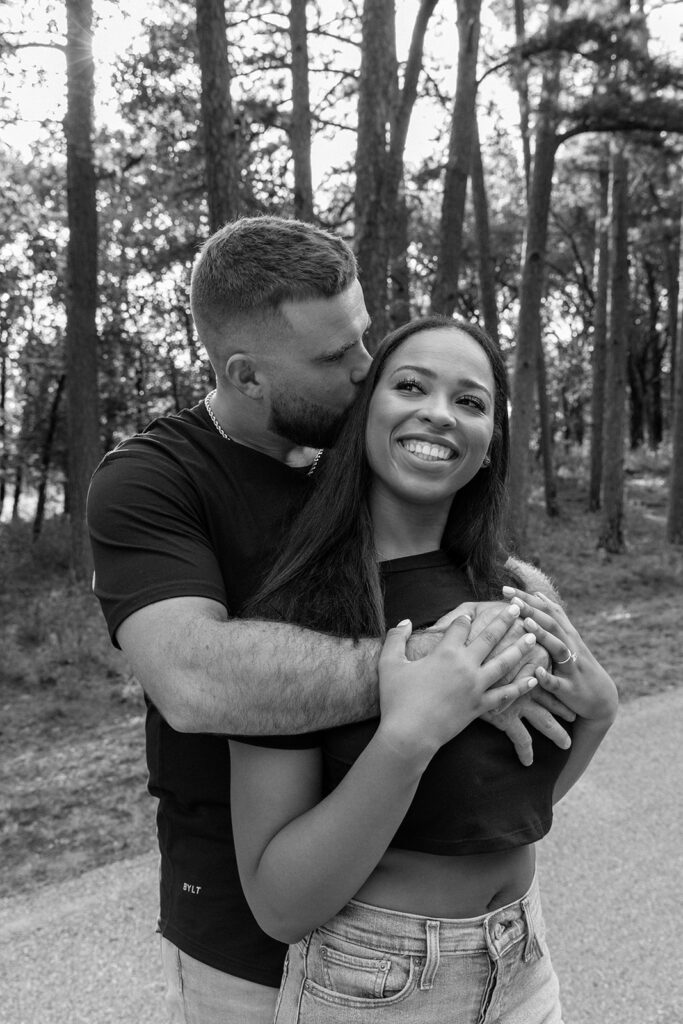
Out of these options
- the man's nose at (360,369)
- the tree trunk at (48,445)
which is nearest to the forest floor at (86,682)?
the man's nose at (360,369)

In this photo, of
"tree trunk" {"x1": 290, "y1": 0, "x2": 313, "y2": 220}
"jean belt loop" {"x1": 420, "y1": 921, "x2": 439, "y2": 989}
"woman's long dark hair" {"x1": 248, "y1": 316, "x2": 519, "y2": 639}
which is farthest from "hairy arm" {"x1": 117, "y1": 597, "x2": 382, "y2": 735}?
"tree trunk" {"x1": 290, "y1": 0, "x2": 313, "y2": 220}

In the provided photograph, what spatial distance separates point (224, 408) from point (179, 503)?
427 mm

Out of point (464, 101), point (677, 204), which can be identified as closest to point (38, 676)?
point (464, 101)

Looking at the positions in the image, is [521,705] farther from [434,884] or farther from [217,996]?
[217,996]

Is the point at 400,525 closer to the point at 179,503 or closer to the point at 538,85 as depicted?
the point at 179,503

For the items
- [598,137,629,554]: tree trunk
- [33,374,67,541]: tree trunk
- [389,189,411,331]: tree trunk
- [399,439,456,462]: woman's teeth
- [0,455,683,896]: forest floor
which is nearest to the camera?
[399,439,456,462]: woman's teeth

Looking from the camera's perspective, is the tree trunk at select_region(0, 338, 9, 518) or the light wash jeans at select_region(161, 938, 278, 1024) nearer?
the light wash jeans at select_region(161, 938, 278, 1024)

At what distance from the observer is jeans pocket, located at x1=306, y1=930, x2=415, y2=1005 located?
1.60 metres

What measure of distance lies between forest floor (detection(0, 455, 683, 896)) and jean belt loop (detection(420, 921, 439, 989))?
297 centimetres

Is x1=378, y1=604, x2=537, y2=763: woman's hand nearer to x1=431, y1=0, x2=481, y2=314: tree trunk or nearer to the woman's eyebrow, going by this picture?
the woman's eyebrow

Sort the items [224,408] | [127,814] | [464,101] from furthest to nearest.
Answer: [464,101] → [127,814] → [224,408]

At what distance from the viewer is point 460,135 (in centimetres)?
1016

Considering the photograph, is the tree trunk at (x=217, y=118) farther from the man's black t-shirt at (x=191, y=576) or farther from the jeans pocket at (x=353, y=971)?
the jeans pocket at (x=353, y=971)

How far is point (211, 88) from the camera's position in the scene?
7184mm
